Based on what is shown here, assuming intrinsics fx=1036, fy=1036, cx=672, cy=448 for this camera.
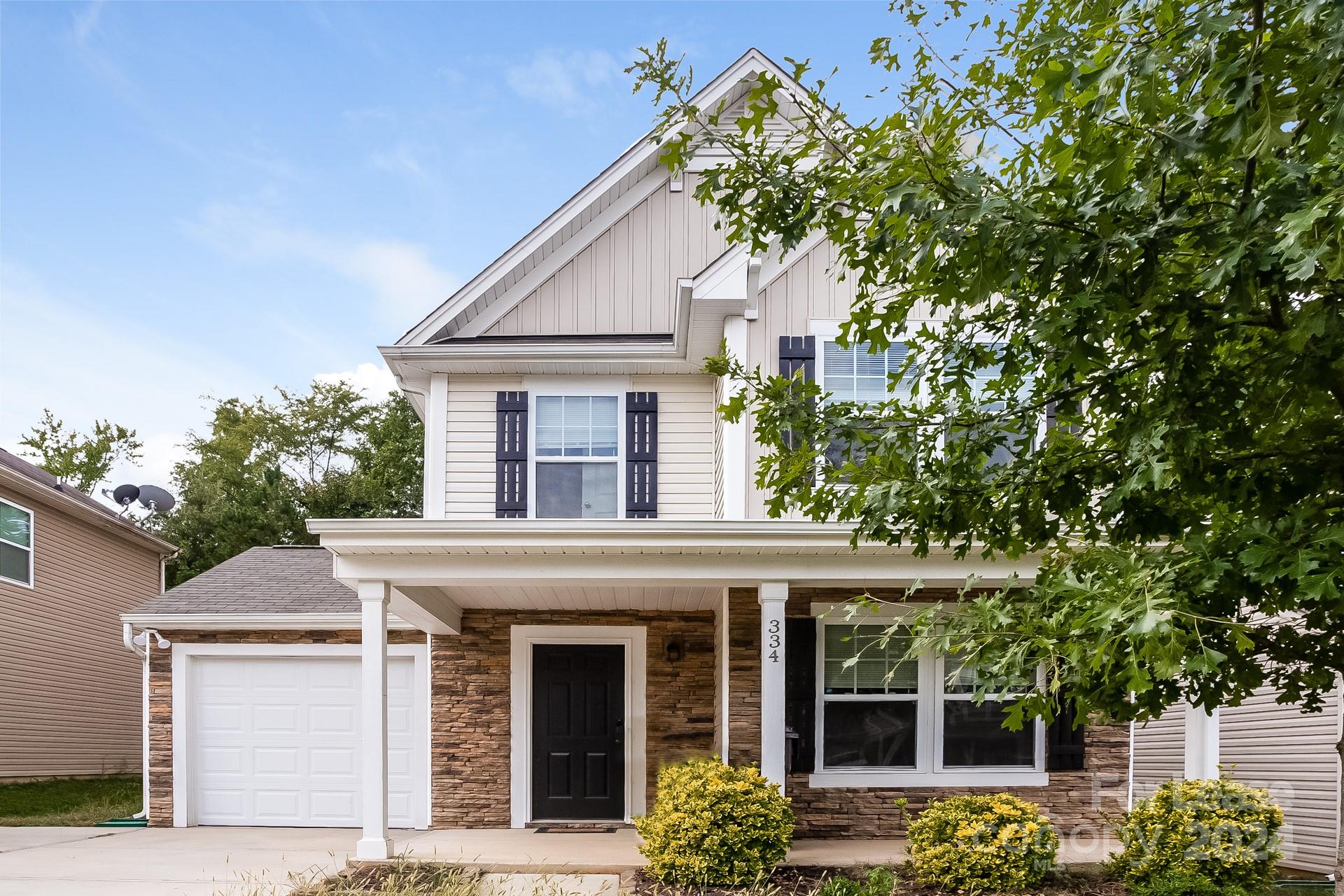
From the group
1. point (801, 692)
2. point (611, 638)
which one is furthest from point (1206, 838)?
point (611, 638)

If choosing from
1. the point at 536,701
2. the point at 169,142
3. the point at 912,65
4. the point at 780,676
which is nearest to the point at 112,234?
the point at 169,142

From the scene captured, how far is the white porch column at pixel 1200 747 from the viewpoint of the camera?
831 cm

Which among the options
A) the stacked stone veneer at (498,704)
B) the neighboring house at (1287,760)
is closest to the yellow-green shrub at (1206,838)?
the neighboring house at (1287,760)

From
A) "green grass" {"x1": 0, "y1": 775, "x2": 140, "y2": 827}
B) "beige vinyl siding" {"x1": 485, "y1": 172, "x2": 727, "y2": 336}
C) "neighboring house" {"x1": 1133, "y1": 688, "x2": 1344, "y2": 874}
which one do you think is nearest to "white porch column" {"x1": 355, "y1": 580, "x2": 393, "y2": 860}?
"beige vinyl siding" {"x1": 485, "y1": 172, "x2": 727, "y2": 336}

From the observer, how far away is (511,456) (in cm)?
1073

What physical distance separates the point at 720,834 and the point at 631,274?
6.25m

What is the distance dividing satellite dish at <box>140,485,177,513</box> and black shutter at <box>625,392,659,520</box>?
1026cm

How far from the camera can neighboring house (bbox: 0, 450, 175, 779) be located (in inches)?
564

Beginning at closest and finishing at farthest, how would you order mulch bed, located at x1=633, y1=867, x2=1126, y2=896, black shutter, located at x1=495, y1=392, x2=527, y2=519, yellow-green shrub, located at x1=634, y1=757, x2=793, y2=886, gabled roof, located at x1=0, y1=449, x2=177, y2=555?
mulch bed, located at x1=633, y1=867, x2=1126, y2=896 < yellow-green shrub, located at x1=634, y1=757, x2=793, y2=886 < black shutter, located at x1=495, y1=392, x2=527, y2=519 < gabled roof, located at x1=0, y1=449, x2=177, y2=555

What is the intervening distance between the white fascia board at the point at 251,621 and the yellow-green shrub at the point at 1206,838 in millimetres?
7494

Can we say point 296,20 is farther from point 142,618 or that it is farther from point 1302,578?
point 1302,578

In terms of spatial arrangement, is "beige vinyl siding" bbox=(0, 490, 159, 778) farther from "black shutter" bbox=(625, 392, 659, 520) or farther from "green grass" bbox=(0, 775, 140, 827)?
"black shutter" bbox=(625, 392, 659, 520)

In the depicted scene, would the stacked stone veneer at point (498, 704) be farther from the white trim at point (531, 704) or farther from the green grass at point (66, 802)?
the green grass at point (66, 802)

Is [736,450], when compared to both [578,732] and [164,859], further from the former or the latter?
[164,859]
